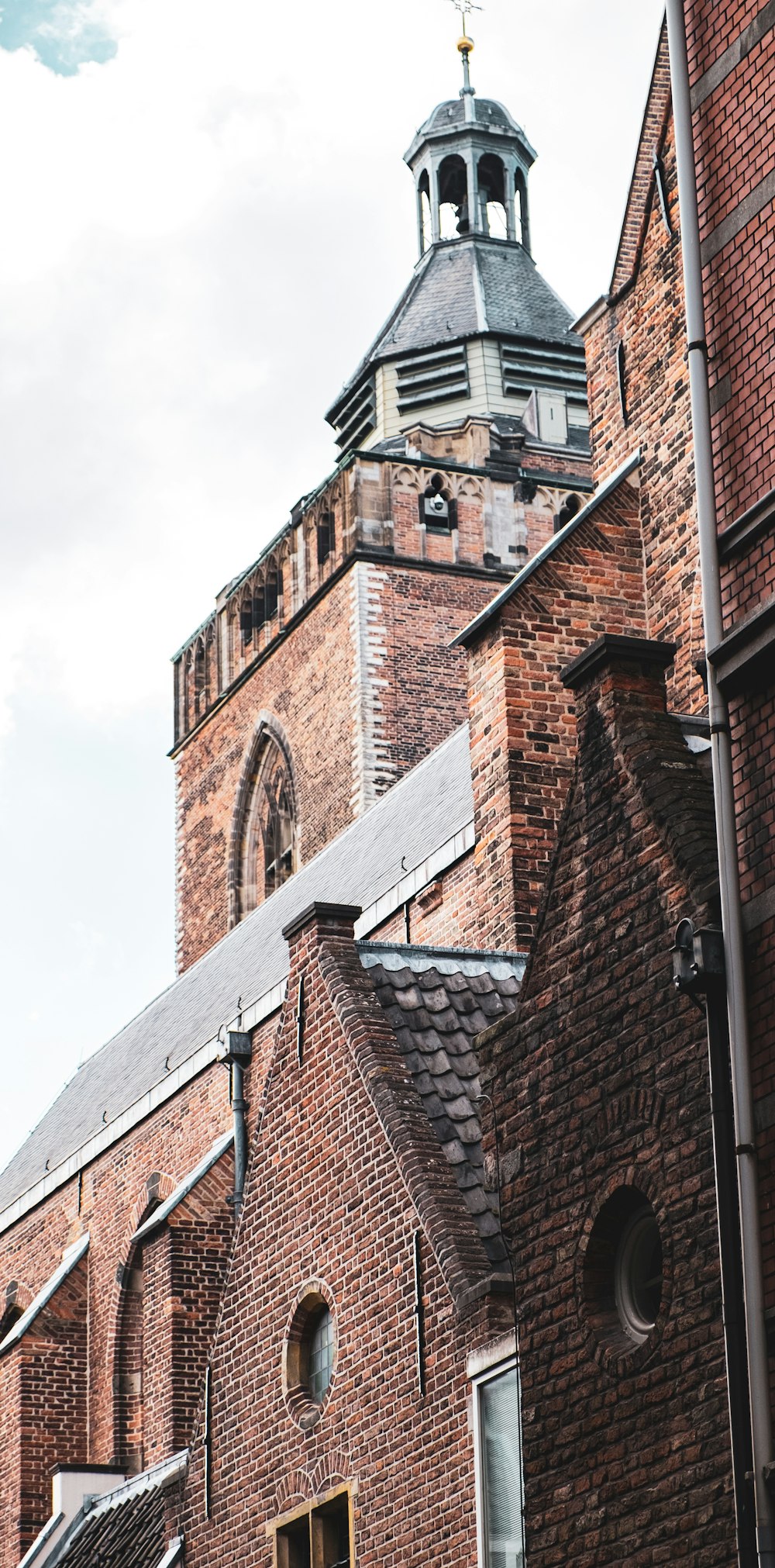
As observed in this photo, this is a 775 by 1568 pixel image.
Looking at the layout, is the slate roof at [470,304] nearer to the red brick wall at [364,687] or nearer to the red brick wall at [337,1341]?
the red brick wall at [364,687]

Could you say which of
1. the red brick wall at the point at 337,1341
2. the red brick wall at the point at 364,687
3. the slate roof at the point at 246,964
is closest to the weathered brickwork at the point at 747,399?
the red brick wall at the point at 337,1341

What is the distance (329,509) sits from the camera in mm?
41281

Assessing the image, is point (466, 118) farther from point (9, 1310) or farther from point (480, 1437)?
point (480, 1437)

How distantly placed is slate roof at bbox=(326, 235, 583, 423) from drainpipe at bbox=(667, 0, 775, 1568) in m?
35.5

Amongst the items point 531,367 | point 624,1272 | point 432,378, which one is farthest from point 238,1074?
point 531,367

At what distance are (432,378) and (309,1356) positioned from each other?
34.5 m

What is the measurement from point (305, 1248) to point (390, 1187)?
1159 millimetres

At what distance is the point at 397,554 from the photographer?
39.8 m

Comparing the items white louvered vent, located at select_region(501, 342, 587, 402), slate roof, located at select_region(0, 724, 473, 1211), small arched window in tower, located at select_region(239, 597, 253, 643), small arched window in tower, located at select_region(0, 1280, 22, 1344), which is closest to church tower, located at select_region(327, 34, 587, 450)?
Answer: white louvered vent, located at select_region(501, 342, 587, 402)

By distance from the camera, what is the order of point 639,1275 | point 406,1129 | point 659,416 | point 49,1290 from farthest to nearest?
point 49,1290 < point 659,416 < point 406,1129 < point 639,1275

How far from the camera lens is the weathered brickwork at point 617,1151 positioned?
379 inches

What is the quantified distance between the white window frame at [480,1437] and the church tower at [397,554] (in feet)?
84.8

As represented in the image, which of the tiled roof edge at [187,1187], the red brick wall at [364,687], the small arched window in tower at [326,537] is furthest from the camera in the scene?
the small arched window in tower at [326,537]

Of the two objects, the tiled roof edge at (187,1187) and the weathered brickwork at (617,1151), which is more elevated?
the tiled roof edge at (187,1187)
